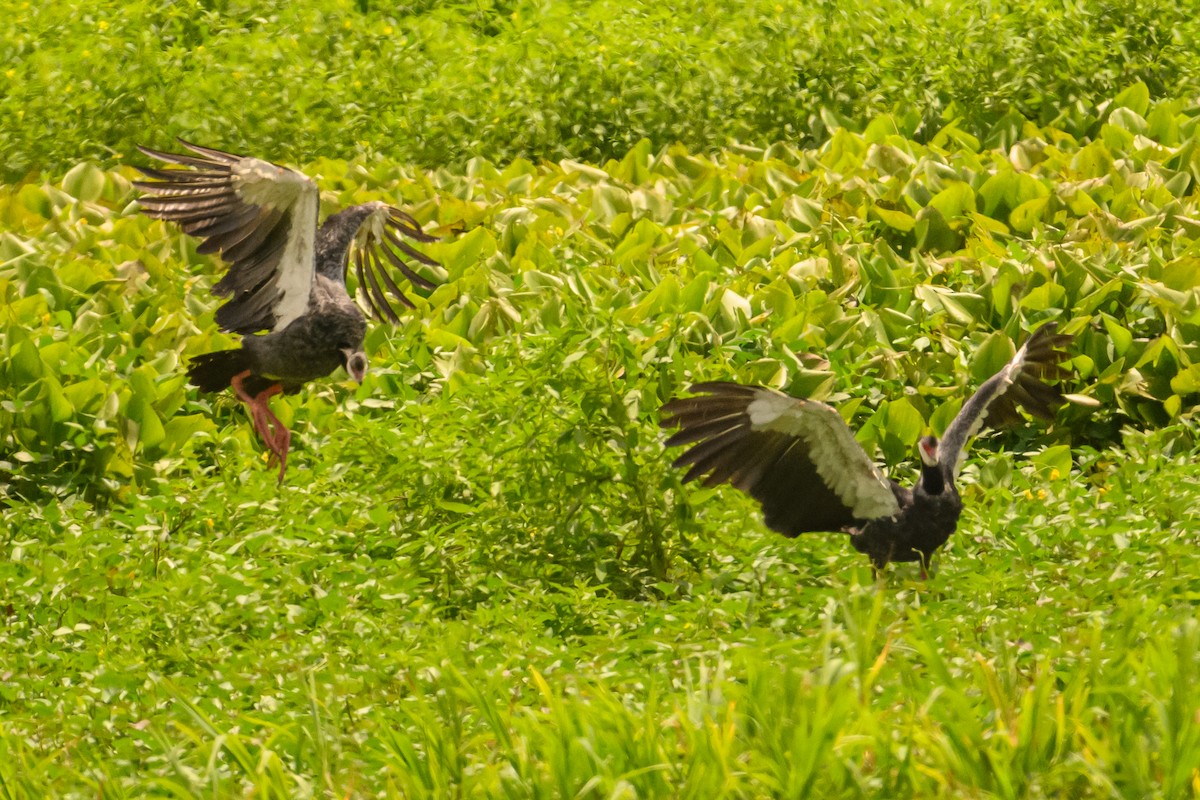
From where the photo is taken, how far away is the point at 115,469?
6.48 meters

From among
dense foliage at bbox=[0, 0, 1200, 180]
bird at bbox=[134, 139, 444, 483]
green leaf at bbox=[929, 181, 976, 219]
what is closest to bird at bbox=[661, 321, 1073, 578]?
bird at bbox=[134, 139, 444, 483]

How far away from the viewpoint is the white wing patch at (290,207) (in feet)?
17.7

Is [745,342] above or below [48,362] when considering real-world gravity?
above

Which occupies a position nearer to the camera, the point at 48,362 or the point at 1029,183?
the point at 48,362

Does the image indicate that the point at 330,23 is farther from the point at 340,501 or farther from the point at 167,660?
the point at 167,660

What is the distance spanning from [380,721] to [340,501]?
2.29 metres

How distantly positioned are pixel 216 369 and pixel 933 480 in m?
2.61

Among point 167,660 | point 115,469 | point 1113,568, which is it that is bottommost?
point 115,469

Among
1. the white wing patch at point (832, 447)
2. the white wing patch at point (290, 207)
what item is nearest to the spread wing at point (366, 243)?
the white wing patch at point (290, 207)

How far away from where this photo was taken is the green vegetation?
141 inches

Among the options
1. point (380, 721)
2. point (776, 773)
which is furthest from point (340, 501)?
point (776, 773)

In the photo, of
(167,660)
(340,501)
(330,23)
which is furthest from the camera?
Result: (330,23)

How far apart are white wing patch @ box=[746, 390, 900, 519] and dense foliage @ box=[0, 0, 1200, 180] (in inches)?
208

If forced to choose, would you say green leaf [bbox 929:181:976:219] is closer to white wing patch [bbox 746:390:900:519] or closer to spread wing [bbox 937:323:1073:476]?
spread wing [bbox 937:323:1073:476]
